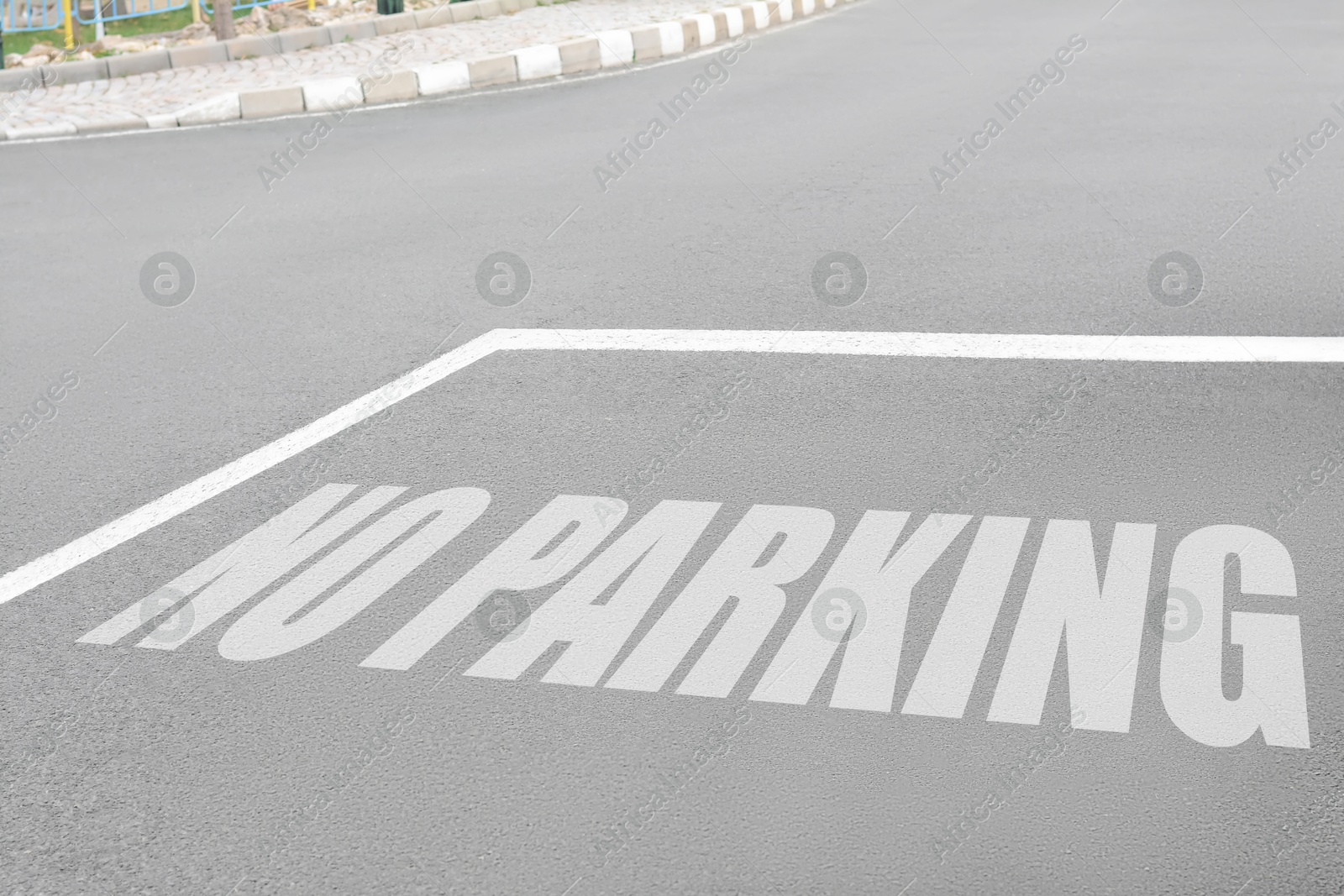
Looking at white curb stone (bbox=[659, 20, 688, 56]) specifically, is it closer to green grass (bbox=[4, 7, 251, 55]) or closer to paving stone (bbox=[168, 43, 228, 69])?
paving stone (bbox=[168, 43, 228, 69])

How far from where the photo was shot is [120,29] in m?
13.4

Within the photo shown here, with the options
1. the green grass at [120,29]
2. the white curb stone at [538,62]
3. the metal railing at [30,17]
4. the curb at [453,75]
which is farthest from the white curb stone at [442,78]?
the metal railing at [30,17]

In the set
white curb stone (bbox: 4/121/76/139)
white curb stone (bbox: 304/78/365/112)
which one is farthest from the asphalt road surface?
white curb stone (bbox: 304/78/365/112)

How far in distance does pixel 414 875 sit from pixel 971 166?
243 inches

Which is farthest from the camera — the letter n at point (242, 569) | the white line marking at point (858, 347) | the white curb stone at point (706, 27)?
the white curb stone at point (706, 27)

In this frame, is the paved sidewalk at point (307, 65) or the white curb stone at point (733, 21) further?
the white curb stone at point (733, 21)

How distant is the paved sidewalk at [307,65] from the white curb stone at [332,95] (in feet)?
1.42

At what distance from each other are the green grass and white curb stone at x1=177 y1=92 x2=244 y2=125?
313 cm

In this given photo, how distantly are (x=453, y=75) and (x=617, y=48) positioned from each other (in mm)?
1614

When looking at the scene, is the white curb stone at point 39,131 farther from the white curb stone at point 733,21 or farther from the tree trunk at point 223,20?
the white curb stone at point 733,21

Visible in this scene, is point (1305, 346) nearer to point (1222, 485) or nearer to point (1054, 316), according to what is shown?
point (1054, 316)

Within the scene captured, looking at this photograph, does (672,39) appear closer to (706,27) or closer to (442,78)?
(706,27)

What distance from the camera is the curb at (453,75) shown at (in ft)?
33.0

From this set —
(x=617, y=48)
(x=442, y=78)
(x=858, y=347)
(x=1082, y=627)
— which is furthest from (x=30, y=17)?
(x=1082, y=627)
